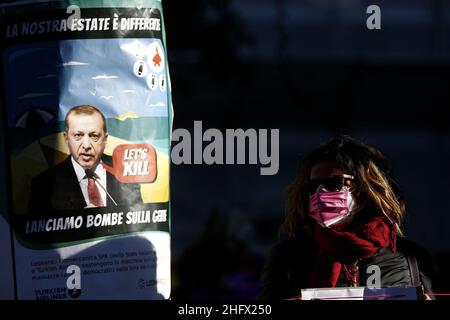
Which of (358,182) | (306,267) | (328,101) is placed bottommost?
(306,267)

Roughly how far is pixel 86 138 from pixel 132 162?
0.14m

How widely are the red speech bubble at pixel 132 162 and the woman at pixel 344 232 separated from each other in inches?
22.5

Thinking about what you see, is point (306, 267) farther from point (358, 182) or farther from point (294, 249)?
point (358, 182)

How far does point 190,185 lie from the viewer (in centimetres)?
1617

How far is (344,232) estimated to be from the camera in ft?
10.0

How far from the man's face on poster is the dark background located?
32.8 feet

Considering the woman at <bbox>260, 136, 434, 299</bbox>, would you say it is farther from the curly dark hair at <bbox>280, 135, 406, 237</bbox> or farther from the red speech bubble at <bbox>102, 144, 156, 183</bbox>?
the red speech bubble at <bbox>102, 144, 156, 183</bbox>

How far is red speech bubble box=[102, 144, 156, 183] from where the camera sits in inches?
108

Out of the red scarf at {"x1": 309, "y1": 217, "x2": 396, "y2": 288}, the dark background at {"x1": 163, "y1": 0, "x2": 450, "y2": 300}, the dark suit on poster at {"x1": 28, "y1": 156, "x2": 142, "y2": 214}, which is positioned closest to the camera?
the dark suit on poster at {"x1": 28, "y1": 156, "x2": 142, "y2": 214}

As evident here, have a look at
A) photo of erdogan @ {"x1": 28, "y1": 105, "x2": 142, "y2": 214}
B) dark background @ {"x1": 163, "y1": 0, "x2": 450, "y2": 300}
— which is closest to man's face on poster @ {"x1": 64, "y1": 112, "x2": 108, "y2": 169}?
photo of erdogan @ {"x1": 28, "y1": 105, "x2": 142, "y2": 214}

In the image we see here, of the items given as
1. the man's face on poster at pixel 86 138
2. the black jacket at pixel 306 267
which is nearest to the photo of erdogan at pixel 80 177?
the man's face on poster at pixel 86 138

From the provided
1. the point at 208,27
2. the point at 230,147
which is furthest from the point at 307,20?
the point at 230,147

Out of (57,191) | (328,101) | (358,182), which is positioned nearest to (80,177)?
(57,191)
